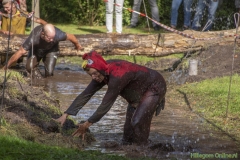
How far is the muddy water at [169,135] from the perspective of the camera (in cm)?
891

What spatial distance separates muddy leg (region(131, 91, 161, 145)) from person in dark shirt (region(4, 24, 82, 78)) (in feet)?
15.7

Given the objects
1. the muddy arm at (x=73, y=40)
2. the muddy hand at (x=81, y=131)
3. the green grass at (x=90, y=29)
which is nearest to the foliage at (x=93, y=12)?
the green grass at (x=90, y=29)

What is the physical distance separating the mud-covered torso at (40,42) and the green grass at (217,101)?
288 cm

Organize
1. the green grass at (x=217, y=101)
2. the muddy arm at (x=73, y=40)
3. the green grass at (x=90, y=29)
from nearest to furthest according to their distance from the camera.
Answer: the green grass at (x=217, y=101) < the muddy arm at (x=73, y=40) < the green grass at (x=90, y=29)

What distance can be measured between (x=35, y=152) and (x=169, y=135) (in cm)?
334

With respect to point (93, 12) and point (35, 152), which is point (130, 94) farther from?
point (93, 12)

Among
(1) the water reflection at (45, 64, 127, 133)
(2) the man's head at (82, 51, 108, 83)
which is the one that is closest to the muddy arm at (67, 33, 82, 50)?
(1) the water reflection at (45, 64, 127, 133)

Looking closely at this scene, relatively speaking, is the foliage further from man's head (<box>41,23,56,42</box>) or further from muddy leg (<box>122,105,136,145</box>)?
muddy leg (<box>122,105,136,145</box>)

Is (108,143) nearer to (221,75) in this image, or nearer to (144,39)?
(221,75)

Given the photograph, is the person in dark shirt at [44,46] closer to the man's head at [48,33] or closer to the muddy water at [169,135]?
the man's head at [48,33]

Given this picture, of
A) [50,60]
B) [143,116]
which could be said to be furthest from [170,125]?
[50,60]

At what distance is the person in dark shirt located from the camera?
14094 millimetres

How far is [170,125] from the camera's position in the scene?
10.8 meters

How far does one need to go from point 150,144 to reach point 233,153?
3.66 ft
